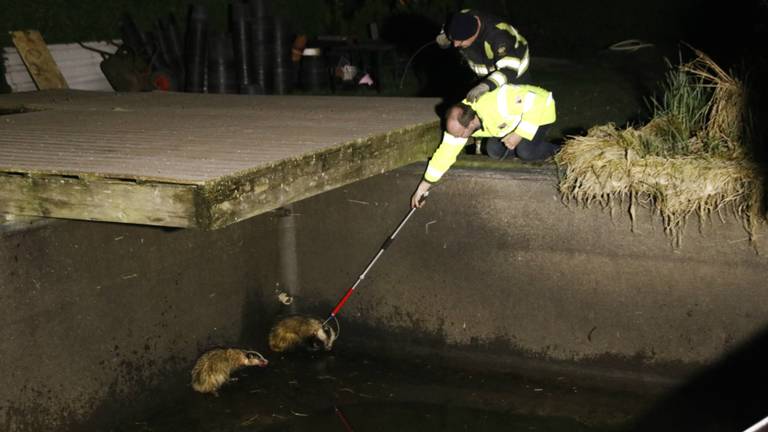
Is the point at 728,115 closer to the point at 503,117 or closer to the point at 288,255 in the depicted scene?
the point at 503,117

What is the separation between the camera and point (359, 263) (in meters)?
7.02

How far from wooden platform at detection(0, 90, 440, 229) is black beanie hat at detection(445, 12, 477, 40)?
27.7 inches

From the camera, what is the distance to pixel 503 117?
20.4 ft

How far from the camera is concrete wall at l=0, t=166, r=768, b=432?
17.9 feet

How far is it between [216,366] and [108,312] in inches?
37.3

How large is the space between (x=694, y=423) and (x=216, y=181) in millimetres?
3828

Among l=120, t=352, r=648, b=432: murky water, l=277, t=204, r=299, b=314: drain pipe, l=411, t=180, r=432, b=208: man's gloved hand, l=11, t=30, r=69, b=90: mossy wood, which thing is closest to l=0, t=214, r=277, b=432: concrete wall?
l=277, t=204, r=299, b=314: drain pipe

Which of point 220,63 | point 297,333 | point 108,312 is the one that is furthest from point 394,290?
point 220,63

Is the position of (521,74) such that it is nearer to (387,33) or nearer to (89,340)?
(89,340)

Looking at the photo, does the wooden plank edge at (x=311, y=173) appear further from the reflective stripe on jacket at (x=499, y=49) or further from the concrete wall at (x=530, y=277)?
the reflective stripe on jacket at (x=499, y=49)

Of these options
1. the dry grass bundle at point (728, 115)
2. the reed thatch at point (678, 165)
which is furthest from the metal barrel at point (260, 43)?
the dry grass bundle at point (728, 115)

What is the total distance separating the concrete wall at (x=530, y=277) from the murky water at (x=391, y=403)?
0.26 metres

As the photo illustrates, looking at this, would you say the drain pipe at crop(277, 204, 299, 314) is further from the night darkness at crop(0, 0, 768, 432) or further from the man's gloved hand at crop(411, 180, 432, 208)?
the night darkness at crop(0, 0, 768, 432)

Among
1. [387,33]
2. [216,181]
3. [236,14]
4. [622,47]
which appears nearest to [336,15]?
[387,33]
